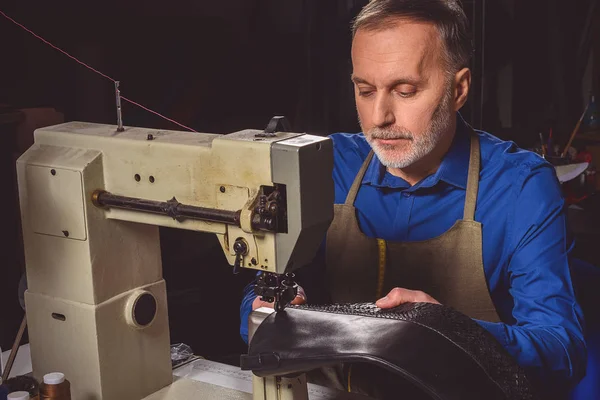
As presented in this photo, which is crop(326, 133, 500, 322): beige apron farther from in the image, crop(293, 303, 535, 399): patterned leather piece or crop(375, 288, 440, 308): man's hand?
crop(293, 303, 535, 399): patterned leather piece

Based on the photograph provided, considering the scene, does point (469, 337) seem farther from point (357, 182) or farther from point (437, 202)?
point (357, 182)

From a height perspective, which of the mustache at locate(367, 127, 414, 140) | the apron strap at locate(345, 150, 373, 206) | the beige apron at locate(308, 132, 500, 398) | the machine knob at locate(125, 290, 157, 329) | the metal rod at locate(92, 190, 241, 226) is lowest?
the beige apron at locate(308, 132, 500, 398)

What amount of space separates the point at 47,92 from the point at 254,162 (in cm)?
119

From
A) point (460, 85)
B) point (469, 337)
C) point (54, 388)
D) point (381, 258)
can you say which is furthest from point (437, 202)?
point (54, 388)

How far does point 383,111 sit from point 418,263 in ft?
1.40

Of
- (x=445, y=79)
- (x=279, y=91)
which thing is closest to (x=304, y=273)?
(x=445, y=79)

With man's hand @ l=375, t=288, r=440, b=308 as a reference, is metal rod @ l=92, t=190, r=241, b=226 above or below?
above

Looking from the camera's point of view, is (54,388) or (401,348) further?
(54,388)

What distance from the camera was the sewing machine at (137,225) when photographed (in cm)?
133

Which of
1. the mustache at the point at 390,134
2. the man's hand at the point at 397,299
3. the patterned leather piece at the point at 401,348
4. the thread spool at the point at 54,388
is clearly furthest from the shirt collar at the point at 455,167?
the thread spool at the point at 54,388

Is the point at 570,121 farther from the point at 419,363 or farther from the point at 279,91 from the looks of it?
the point at 419,363

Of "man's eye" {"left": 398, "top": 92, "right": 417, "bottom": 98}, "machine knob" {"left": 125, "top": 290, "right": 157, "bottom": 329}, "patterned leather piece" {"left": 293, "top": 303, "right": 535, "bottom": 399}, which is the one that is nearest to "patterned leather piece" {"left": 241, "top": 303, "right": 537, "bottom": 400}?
"patterned leather piece" {"left": 293, "top": 303, "right": 535, "bottom": 399}

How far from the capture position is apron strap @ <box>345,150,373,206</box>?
2.21 meters

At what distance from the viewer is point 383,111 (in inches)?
76.2
